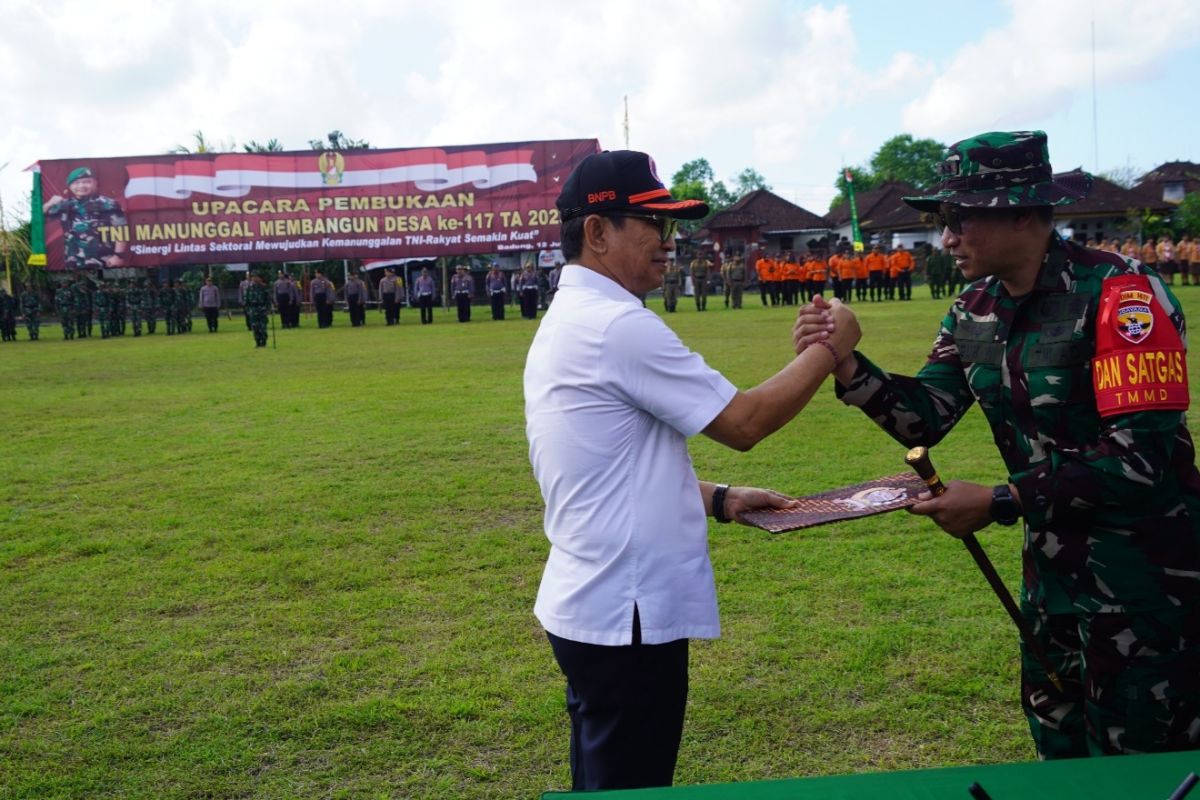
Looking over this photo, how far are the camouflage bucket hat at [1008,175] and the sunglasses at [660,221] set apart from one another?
63cm

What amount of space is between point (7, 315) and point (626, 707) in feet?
107

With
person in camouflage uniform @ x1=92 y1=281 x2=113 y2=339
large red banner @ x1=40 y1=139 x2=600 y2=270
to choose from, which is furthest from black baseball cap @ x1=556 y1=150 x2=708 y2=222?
person in camouflage uniform @ x1=92 y1=281 x2=113 y2=339

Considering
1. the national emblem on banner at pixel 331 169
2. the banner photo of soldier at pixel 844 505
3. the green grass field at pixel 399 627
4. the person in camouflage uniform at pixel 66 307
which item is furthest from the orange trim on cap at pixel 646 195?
the person in camouflage uniform at pixel 66 307

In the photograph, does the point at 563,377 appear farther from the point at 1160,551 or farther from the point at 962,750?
the point at 962,750

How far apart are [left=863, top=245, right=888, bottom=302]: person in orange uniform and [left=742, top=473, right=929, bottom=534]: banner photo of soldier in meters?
34.5

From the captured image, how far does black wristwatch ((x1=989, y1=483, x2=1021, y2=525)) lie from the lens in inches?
89.4

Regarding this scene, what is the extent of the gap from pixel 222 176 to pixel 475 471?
2636 centimetres

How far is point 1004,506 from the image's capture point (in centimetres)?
228

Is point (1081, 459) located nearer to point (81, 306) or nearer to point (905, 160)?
point (81, 306)

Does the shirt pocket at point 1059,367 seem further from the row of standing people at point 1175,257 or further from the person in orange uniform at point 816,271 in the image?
the row of standing people at point 1175,257

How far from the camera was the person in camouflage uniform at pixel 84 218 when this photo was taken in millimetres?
31266

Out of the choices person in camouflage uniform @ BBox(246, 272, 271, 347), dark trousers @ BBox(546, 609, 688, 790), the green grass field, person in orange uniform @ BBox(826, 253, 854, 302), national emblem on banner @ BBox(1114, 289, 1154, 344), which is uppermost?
person in orange uniform @ BBox(826, 253, 854, 302)

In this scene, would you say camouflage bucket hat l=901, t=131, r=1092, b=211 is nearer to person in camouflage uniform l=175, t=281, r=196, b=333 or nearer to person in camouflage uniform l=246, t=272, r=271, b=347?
person in camouflage uniform l=246, t=272, r=271, b=347

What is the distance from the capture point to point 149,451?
32.7ft
